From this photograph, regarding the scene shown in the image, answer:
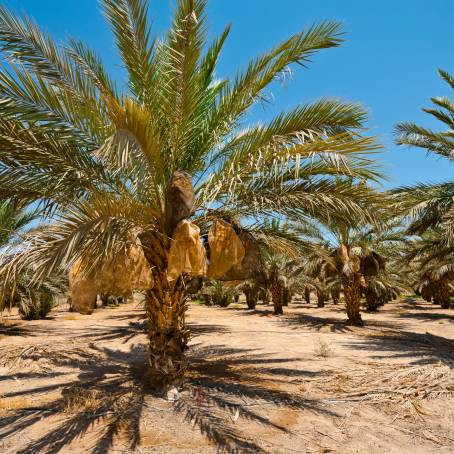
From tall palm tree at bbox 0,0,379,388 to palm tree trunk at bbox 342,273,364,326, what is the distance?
11.3 metres

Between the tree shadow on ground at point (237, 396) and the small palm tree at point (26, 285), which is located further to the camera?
the small palm tree at point (26, 285)

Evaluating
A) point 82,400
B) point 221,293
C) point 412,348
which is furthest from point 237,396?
point 221,293

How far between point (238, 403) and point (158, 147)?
3.74 m

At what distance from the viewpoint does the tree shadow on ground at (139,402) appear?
419cm

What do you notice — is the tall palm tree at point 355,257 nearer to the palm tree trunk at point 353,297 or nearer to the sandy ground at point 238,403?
the palm tree trunk at point 353,297

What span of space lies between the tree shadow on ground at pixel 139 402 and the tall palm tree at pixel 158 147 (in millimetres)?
676

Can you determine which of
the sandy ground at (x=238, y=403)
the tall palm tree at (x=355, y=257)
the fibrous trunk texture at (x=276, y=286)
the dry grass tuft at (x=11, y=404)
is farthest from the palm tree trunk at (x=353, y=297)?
the dry grass tuft at (x=11, y=404)

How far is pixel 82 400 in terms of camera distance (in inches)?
205

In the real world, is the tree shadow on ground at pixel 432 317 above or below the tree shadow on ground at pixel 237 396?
above

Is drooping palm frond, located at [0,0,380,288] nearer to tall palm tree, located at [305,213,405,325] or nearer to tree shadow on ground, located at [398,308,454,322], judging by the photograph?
tall palm tree, located at [305,213,405,325]

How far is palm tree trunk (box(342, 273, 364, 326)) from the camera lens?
16172mm

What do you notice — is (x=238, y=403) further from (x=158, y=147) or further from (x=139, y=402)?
(x=158, y=147)

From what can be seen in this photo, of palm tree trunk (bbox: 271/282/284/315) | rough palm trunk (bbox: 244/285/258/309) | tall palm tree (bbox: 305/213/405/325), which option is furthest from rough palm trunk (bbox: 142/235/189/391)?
rough palm trunk (bbox: 244/285/258/309)

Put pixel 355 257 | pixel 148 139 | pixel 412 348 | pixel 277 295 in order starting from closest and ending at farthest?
1. pixel 148 139
2. pixel 412 348
3. pixel 355 257
4. pixel 277 295
